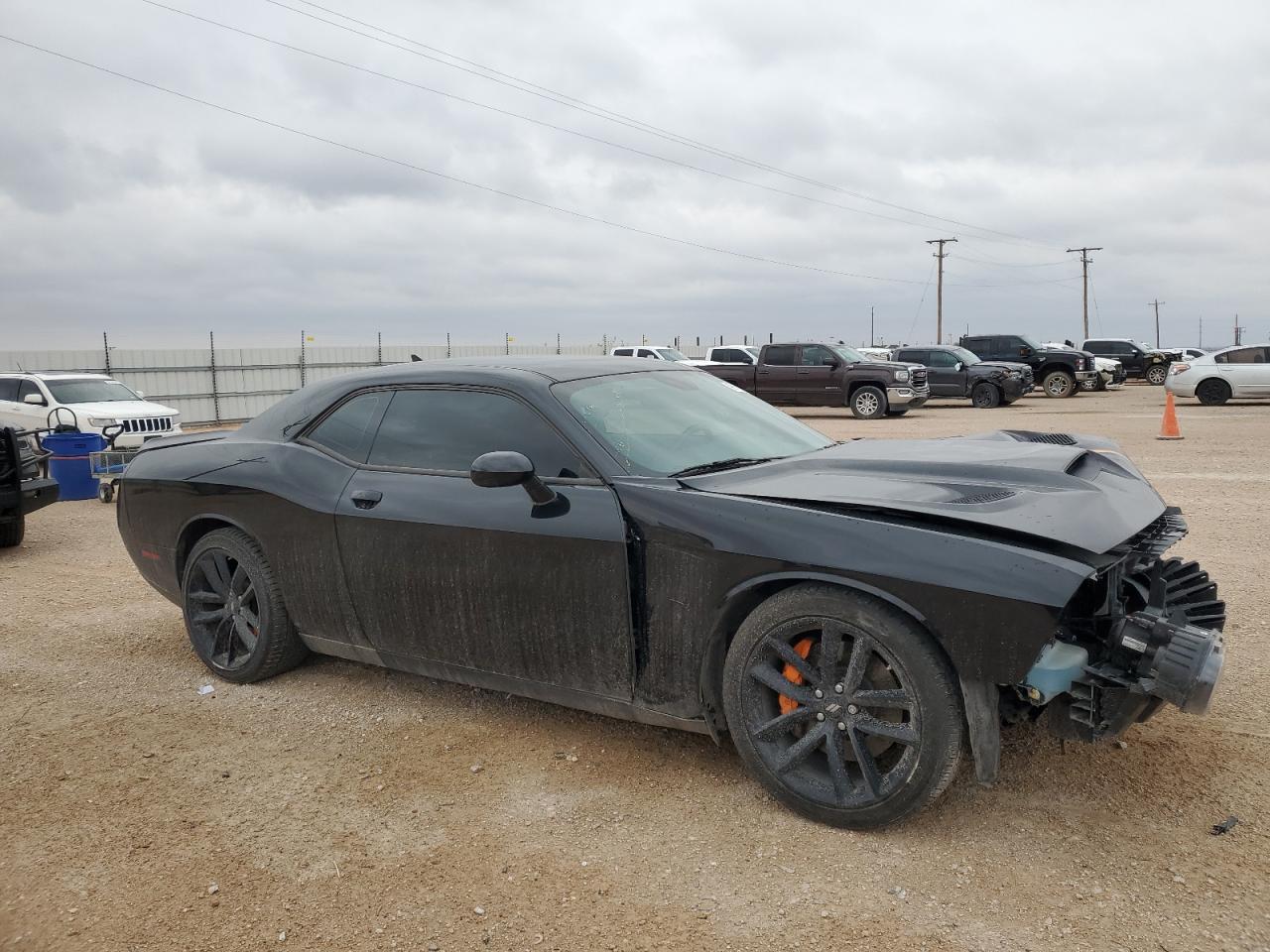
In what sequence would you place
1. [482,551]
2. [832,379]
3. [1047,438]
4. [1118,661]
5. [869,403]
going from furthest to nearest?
[832,379] → [869,403] → [1047,438] → [482,551] → [1118,661]

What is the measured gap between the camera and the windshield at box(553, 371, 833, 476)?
3598 millimetres

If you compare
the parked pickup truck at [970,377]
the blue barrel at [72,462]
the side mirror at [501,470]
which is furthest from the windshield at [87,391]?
the parked pickup truck at [970,377]

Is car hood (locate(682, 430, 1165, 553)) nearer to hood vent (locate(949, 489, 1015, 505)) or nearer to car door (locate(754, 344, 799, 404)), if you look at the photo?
hood vent (locate(949, 489, 1015, 505))

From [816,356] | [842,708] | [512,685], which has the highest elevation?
[816,356]

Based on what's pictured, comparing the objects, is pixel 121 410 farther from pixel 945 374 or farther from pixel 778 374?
pixel 945 374

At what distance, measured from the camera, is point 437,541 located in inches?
147

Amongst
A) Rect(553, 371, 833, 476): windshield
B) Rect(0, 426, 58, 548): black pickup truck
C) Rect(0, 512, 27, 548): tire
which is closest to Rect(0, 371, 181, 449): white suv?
Rect(0, 426, 58, 548): black pickup truck

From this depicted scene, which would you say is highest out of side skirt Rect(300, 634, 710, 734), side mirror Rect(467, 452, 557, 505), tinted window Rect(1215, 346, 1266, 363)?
tinted window Rect(1215, 346, 1266, 363)

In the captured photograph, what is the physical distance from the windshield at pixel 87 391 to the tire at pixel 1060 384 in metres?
24.6

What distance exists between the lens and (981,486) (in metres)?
3.24

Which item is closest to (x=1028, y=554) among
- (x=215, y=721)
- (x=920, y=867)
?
(x=920, y=867)

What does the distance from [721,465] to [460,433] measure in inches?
41.9

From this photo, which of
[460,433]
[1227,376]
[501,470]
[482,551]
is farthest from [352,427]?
[1227,376]

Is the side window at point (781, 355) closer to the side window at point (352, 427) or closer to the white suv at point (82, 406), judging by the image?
the white suv at point (82, 406)
